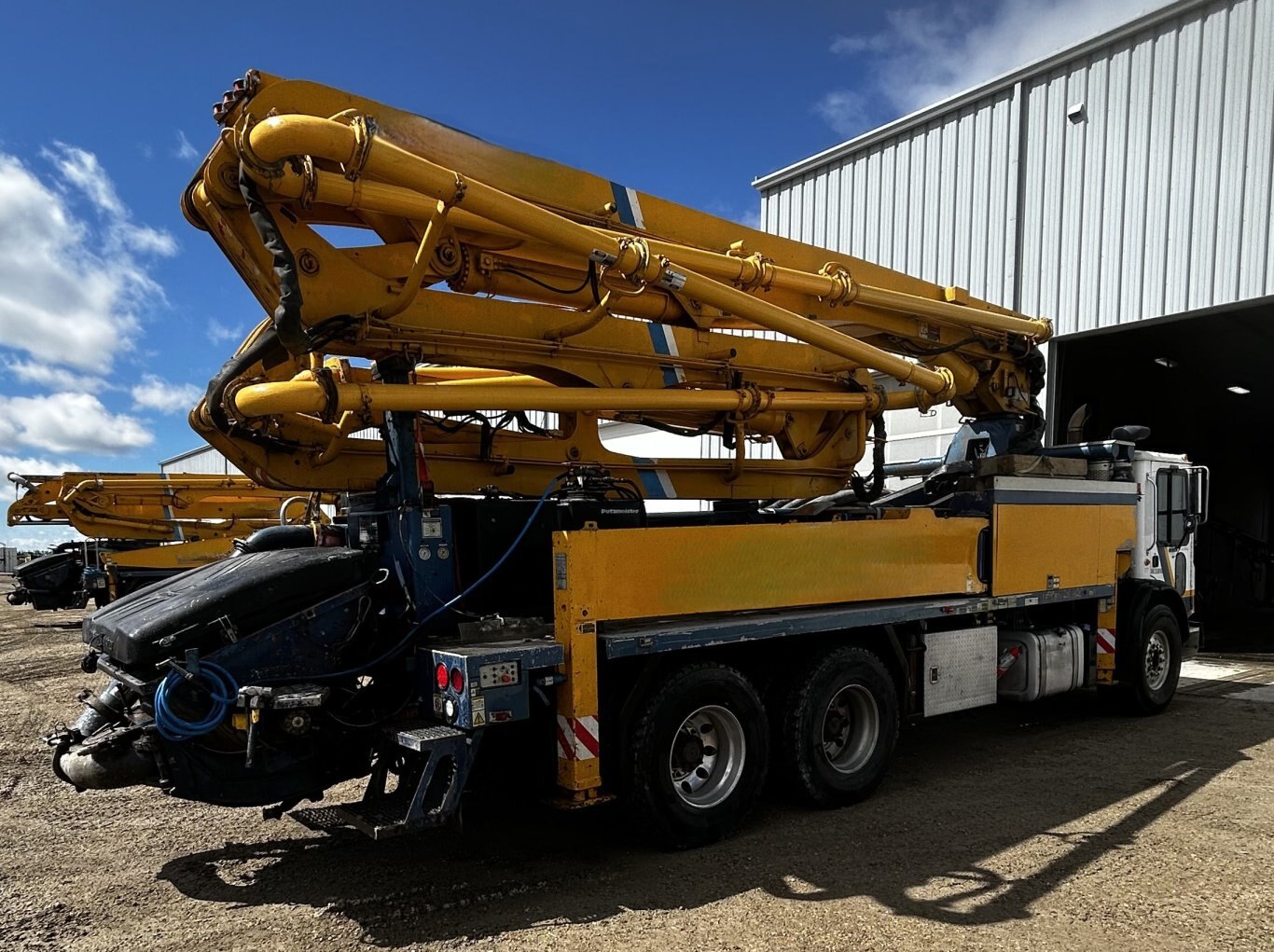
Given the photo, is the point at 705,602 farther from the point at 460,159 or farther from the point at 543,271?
the point at 460,159

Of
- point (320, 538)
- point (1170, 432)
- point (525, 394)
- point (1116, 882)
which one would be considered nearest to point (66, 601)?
point (320, 538)

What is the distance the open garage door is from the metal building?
0.15 meters

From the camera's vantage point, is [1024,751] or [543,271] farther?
[1024,751]

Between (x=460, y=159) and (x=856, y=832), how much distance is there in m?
4.36

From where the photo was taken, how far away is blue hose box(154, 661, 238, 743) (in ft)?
13.7

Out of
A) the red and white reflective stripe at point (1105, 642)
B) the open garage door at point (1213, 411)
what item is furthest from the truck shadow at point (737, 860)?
the open garage door at point (1213, 411)

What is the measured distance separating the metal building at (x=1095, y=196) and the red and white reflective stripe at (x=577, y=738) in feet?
22.3

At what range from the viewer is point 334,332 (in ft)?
15.6

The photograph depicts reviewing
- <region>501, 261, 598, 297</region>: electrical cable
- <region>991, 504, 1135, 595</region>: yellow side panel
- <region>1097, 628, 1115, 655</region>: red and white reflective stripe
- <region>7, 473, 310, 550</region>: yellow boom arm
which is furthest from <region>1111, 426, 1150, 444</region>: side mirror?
<region>7, 473, 310, 550</region>: yellow boom arm

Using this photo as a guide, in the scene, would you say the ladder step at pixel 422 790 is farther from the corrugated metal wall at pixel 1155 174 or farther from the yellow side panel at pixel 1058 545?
the corrugated metal wall at pixel 1155 174

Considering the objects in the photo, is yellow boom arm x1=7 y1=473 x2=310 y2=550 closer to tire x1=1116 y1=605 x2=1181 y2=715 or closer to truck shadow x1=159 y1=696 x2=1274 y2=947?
truck shadow x1=159 y1=696 x2=1274 y2=947

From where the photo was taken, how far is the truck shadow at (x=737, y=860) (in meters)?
4.36

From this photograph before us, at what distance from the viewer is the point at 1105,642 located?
27.6 ft

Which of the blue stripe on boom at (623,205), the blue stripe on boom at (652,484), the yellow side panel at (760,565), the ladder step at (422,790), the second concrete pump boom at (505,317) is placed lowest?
the ladder step at (422,790)
